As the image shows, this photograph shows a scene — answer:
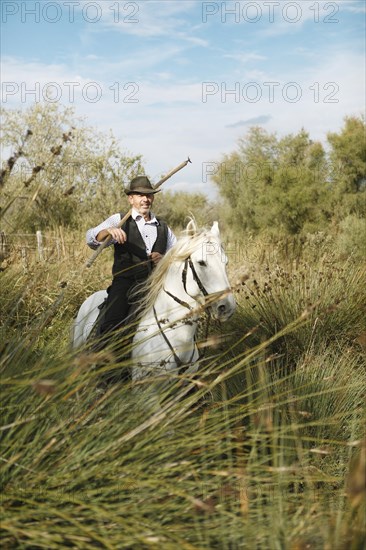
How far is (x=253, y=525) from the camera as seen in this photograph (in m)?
2.73

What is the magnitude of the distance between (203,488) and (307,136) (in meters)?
34.9

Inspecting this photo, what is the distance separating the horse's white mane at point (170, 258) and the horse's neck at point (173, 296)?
4 cm

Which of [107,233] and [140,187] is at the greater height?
[140,187]

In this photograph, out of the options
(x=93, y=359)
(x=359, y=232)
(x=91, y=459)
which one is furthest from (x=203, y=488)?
(x=359, y=232)

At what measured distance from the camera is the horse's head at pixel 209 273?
4320 millimetres

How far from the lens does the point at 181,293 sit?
4.73 m

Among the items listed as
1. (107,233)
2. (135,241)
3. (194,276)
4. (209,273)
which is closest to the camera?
(209,273)

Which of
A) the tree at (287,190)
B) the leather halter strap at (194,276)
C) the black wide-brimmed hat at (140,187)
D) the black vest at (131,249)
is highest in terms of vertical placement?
the tree at (287,190)

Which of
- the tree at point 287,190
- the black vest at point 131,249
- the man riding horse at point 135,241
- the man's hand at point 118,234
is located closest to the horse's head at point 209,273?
the man's hand at point 118,234

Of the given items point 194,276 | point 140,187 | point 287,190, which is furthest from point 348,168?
point 194,276

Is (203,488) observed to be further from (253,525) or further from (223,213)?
(223,213)

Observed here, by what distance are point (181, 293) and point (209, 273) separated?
36 centimetres

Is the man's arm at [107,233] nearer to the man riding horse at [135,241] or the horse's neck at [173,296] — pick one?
the man riding horse at [135,241]

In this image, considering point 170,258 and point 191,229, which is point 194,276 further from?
point 191,229
